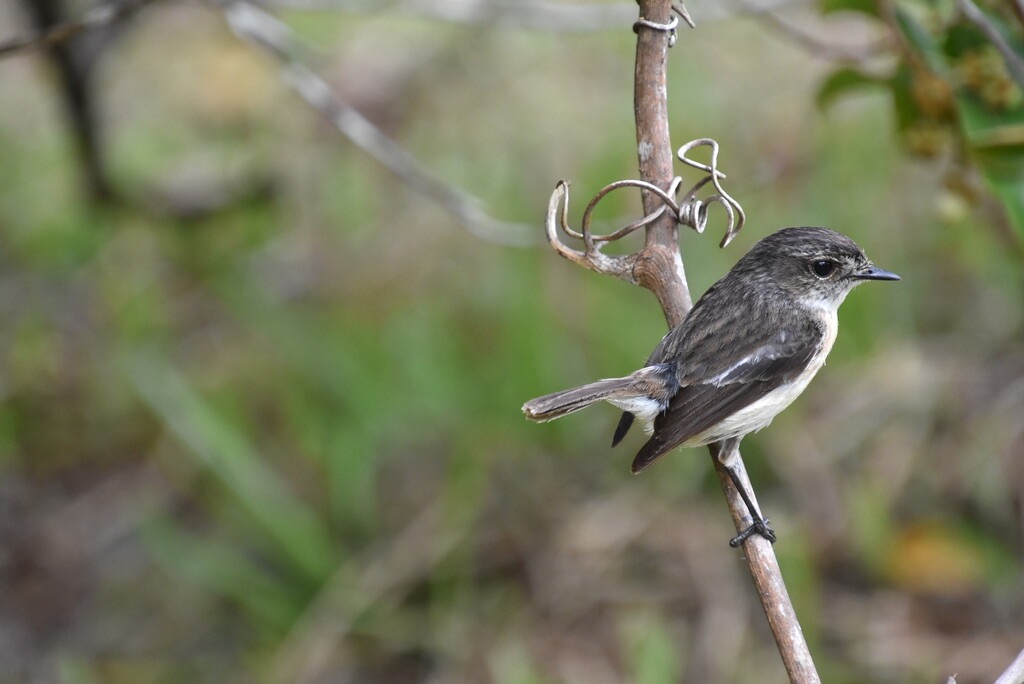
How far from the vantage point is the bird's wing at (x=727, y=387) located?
282cm

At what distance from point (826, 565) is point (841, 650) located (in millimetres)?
401

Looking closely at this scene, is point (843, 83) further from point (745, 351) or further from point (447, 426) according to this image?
point (447, 426)

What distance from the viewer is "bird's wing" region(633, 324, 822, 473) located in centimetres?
282

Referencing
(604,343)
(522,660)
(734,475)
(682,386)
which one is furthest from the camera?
(604,343)

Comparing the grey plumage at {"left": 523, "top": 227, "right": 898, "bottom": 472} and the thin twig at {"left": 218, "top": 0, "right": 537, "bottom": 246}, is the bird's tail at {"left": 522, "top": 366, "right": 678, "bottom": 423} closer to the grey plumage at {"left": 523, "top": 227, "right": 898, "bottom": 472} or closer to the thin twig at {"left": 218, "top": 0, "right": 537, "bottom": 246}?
the grey plumage at {"left": 523, "top": 227, "right": 898, "bottom": 472}

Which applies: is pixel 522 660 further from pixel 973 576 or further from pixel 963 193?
pixel 963 193

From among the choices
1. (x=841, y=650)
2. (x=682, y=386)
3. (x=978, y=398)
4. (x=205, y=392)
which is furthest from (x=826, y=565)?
(x=205, y=392)

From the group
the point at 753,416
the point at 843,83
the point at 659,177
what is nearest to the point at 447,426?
the point at 753,416

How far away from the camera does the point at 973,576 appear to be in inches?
180

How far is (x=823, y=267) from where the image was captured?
3.11 m

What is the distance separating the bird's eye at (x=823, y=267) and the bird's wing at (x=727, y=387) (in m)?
0.15

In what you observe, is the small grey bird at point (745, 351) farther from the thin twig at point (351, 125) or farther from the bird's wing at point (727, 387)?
the thin twig at point (351, 125)

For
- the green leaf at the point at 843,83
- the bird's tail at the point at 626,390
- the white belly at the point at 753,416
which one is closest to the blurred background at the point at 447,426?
the green leaf at the point at 843,83

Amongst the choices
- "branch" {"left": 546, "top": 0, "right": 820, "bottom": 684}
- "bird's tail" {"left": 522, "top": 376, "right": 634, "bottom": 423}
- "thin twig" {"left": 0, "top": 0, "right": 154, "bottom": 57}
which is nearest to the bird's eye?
"bird's tail" {"left": 522, "top": 376, "right": 634, "bottom": 423}
